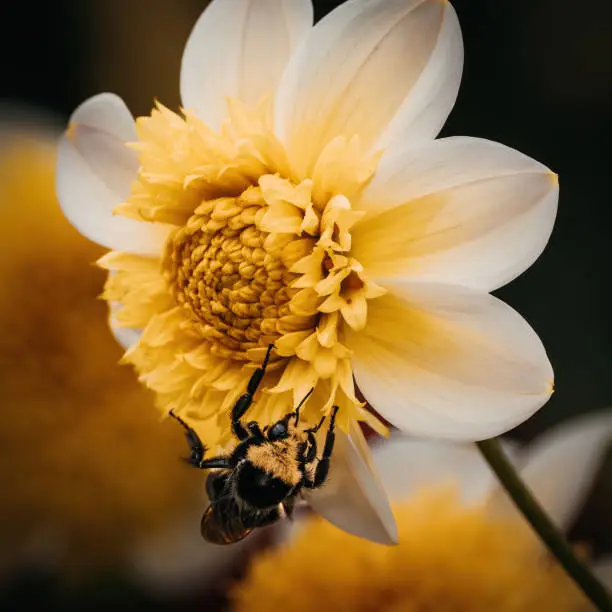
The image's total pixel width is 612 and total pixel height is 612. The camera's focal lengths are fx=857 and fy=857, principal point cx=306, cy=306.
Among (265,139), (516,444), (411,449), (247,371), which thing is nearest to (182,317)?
(247,371)

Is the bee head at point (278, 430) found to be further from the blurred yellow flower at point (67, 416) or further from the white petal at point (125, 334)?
the blurred yellow flower at point (67, 416)

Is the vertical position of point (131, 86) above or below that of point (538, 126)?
above

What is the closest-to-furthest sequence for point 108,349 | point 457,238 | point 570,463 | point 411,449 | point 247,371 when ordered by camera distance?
point 457,238 → point 247,371 → point 570,463 → point 411,449 → point 108,349

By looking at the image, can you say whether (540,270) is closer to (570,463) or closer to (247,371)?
(570,463)

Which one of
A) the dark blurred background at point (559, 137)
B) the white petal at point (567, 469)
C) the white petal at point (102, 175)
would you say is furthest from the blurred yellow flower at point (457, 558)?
the white petal at point (102, 175)

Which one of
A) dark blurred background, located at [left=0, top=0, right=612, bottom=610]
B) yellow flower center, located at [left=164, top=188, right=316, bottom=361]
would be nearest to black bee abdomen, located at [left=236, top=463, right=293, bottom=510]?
yellow flower center, located at [left=164, top=188, right=316, bottom=361]

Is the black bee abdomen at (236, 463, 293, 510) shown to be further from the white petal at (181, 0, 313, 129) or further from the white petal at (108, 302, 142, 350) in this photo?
the white petal at (181, 0, 313, 129)
